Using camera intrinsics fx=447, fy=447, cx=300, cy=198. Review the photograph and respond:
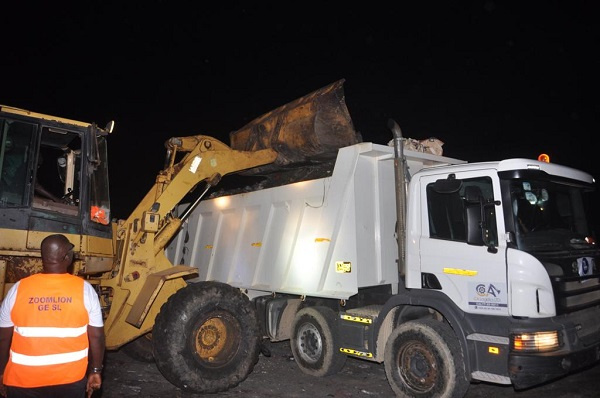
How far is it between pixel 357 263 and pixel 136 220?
2933 mm

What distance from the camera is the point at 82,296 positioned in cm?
289

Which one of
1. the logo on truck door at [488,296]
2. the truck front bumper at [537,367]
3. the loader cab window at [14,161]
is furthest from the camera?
the loader cab window at [14,161]

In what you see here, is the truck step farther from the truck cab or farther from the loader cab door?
the loader cab door

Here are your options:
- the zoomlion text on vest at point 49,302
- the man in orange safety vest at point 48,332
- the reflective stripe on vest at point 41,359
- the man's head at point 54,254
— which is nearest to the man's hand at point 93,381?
the man in orange safety vest at point 48,332

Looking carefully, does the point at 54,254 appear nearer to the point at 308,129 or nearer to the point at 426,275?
the point at 426,275

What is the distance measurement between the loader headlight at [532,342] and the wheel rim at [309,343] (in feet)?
8.56

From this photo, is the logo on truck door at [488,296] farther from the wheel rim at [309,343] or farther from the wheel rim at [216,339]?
the wheel rim at [216,339]

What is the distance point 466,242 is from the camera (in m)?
4.55

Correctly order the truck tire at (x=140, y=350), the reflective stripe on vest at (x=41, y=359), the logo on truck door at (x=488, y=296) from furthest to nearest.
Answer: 1. the truck tire at (x=140, y=350)
2. the logo on truck door at (x=488, y=296)
3. the reflective stripe on vest at (x=41, y=359)

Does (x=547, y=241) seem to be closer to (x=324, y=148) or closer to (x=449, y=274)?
(x=449, y=274)

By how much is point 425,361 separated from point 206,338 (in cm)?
260

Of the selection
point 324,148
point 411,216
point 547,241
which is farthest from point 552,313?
point 324,148

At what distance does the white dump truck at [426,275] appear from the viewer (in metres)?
4.18

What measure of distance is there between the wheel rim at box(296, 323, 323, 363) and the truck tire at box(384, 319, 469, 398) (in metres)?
1.28
